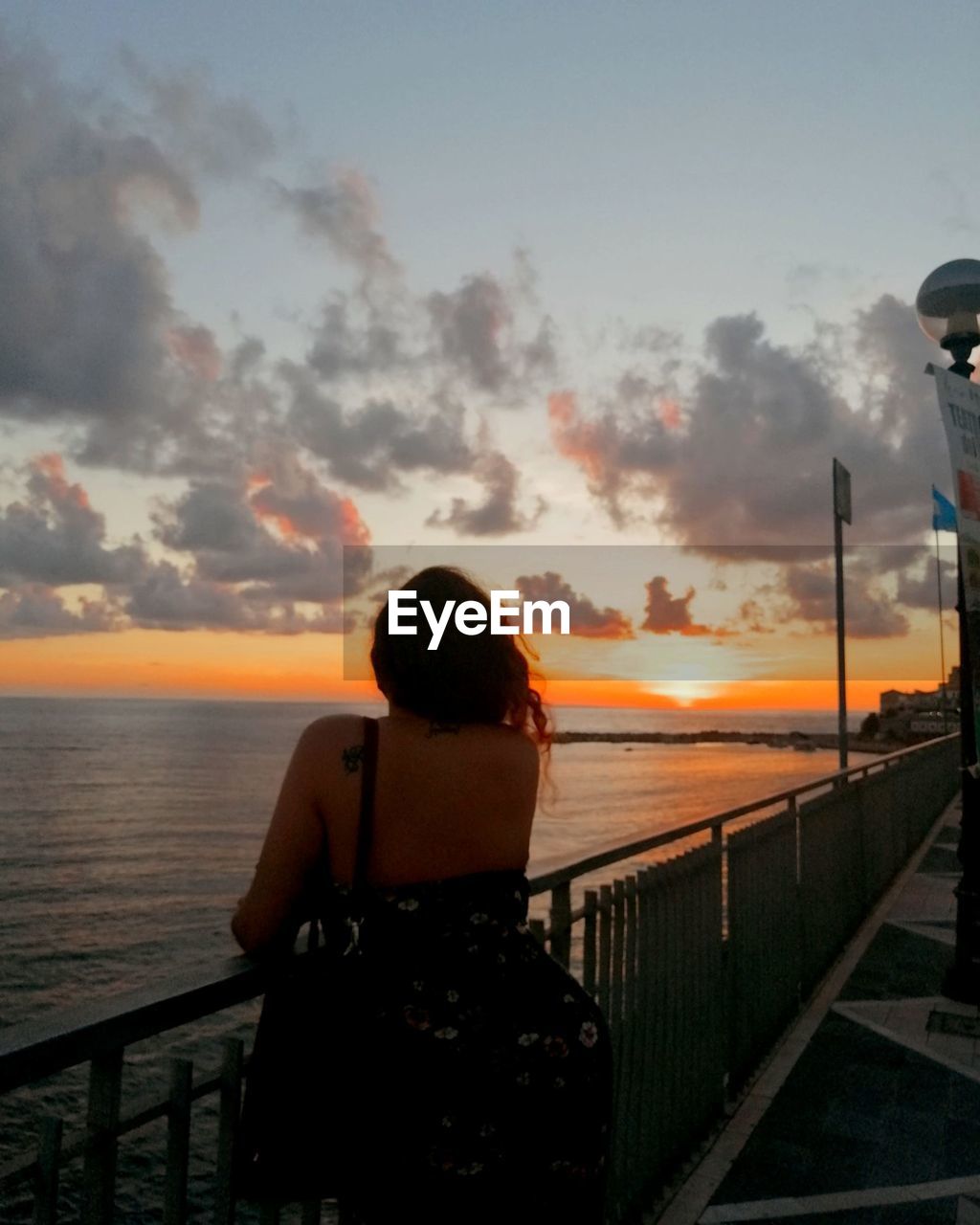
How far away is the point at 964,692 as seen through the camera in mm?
5492

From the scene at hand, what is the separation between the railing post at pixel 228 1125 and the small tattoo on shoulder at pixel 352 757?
0.44m

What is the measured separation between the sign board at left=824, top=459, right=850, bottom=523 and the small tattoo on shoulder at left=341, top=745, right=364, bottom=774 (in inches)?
238

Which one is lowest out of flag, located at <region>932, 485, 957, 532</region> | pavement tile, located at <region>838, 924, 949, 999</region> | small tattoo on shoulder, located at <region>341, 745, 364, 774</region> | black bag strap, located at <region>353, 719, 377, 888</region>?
pavement tile, located at <region>838, 924, 949, 999</region>

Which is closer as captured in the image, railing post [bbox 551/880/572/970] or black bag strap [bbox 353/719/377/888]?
black bag strap [bbox 353/719/377/888]

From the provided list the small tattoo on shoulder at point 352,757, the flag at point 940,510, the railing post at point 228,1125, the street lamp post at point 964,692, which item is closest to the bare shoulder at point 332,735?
the small tattoo on shoulder at point 352,757

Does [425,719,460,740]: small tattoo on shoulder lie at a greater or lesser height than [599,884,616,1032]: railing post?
greater

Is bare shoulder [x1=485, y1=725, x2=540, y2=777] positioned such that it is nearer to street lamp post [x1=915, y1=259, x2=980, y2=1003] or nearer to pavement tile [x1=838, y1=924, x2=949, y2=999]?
street lamp post [x1=915, y1=259, x2=980, y2=1003]

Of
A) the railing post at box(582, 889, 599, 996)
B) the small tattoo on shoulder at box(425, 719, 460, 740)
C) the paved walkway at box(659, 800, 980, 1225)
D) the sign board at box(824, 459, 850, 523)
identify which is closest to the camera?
the small tattoo on shoulder at box(425, 719, 460, 740)

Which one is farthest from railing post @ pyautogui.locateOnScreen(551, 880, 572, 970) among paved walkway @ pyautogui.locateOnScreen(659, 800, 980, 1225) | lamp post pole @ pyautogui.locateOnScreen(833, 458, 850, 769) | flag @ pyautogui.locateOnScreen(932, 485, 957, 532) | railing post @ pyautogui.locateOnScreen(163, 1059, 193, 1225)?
flag @ pyautogui.locateOnScreen(932, 485, 957, 532)

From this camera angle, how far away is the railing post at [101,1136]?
1.35 meters

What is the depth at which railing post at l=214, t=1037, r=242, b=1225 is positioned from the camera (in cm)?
159

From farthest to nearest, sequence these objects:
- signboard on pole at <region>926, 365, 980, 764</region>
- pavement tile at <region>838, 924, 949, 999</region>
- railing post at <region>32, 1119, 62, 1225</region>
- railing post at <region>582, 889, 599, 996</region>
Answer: pavement tile at <region>838, 924, 949, 999</region>, signboard on pole at <region>926, 365, 980, 764</region>, railing post at <region>582, 889, 599, 996</region>, railing post at <region>32, 1119, 62, 1225</region>

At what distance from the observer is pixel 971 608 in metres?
5.15

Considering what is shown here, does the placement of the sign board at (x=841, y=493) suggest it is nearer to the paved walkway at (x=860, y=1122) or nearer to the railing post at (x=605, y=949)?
the paved walkway at (x=860, y=1122)
